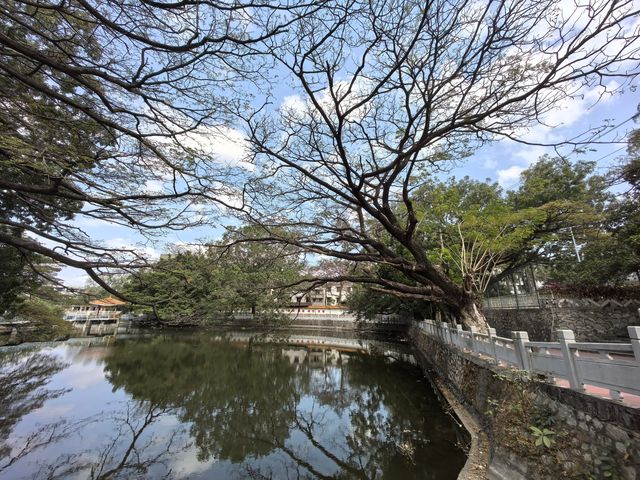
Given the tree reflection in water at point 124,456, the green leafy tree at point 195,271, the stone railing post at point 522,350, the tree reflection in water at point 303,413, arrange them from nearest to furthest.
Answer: the stone railing post at point 522,350 → the tree reflection in water at point 124,456 → the green leafy tree at point 195,271 → the tree reflection in water at point 303,413

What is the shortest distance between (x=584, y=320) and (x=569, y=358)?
421 inches

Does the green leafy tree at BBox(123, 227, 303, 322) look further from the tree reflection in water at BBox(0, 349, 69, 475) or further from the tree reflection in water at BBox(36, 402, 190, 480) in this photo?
the tree reflection in water at BBox(0, 349, 69, 475)

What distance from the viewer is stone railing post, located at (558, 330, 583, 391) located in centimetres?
342

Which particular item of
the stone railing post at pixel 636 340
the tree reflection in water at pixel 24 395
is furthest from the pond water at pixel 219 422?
the stone railing post at pixel 636 340

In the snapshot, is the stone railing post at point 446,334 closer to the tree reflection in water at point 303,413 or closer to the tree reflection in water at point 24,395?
the tree reflection in water at point 303,413

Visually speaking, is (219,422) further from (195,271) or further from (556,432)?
(556,432)

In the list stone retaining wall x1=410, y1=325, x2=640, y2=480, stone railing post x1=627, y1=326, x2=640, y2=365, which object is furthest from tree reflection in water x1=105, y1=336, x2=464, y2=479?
stone railing post x1=627, y1=326, x2=640, y2=365

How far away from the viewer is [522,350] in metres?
4.61

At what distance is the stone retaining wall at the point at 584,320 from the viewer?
10.6m

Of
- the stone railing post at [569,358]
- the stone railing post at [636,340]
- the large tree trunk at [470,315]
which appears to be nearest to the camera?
the stone railing post at [636,340]

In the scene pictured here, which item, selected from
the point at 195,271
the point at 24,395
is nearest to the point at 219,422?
the point at 195,271

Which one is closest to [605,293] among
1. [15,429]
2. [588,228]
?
[588,228]

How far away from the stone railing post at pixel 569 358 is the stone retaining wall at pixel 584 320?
957 centimetres

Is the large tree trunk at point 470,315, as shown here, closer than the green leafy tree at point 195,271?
No
